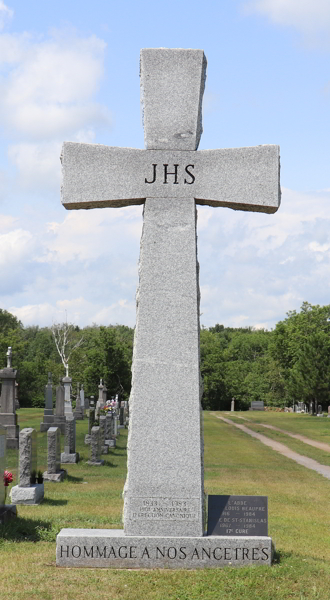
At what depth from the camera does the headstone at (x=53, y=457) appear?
1424cm

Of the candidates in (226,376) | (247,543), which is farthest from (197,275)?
(226,376)

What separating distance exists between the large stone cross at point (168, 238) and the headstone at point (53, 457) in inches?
303

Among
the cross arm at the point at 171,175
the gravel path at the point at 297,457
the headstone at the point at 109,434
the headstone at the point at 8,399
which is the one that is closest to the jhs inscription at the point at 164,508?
the cross arm at the point at 171,175

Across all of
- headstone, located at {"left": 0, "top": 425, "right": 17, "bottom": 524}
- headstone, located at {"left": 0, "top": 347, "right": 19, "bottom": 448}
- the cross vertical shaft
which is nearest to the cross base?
the cross vertical shaft

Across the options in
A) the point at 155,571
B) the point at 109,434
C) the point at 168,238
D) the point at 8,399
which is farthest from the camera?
the point at 8,399

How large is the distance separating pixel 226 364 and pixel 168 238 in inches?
3077

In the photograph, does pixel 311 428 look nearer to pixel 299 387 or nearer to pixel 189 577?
pixel 299 387

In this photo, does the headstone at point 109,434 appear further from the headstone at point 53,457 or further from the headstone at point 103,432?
the headstone at point 53,457

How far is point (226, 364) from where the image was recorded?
84438mm

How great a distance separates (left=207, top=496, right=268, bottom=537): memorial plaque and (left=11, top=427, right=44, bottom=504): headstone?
5056mm

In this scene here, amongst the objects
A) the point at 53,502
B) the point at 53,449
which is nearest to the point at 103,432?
the point at 53,449

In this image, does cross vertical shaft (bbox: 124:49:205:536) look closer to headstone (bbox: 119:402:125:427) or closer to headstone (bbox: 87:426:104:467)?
headstone (bbox: 87:426:104:467)

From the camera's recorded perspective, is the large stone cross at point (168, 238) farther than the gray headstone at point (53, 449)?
No

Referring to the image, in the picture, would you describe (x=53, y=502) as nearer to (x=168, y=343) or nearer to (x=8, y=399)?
(x=168, y=343)
